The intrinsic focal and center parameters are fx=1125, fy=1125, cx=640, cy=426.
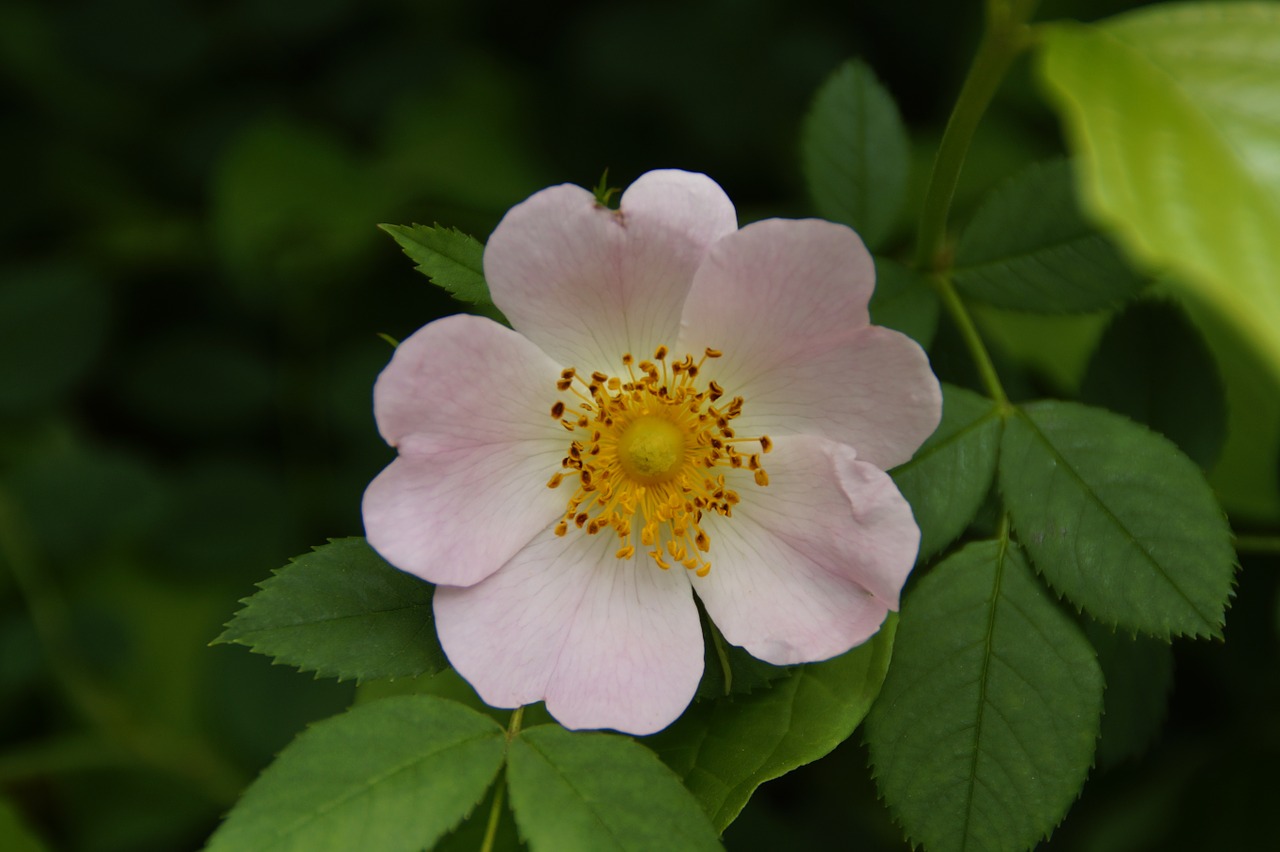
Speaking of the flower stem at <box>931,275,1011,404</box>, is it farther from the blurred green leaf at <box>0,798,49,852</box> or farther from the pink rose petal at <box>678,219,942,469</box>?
the blurred green leaf at <box>0,798,49,852</box>

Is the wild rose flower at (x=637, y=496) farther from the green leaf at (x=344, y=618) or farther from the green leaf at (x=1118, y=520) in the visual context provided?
the green leaf at (x=1118, y=520)

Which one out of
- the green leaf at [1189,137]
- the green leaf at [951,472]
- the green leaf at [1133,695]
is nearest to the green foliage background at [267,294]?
the green leaf at [1133,695]

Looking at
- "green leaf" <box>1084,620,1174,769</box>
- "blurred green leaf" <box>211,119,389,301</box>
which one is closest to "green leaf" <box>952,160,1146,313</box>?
"green leaf" <box>1084,620,1174,769</box>

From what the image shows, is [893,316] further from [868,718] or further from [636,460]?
[868,718]

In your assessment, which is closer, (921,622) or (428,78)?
(921,622)

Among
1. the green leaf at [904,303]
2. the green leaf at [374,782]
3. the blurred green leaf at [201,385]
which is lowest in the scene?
the blurred green leaf at [201,385]

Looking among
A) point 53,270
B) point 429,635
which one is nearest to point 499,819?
point 429,635
